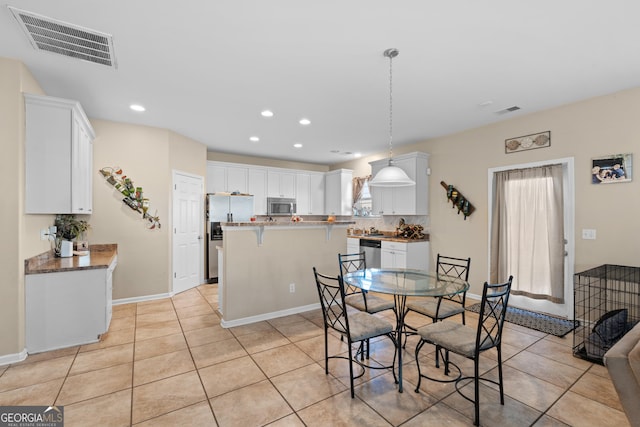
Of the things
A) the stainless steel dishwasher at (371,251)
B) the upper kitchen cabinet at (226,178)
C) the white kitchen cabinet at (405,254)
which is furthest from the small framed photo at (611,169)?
the upper kitchen cabinet at (226,178)

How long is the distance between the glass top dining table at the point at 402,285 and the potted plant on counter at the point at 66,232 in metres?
3.36

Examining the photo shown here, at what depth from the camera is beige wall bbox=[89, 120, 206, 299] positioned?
4.18 meters

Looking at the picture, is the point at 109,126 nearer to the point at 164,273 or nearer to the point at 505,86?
the point at 164,273

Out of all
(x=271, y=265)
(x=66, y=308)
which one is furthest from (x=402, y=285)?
(x=66, y=308)

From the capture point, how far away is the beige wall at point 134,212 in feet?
13.7

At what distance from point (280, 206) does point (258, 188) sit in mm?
660

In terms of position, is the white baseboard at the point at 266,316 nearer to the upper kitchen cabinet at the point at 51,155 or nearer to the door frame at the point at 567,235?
the upper kitchen cabinet at the point at 51,155

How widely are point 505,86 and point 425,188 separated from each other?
7.84 ft

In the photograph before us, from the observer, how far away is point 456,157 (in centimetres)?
488

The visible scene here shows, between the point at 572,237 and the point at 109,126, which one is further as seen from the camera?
the point at 109,126

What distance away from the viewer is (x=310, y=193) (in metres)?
7.41

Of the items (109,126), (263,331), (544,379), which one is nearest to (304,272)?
(263,331)

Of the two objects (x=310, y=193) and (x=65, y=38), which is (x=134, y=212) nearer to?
(x=65, y=38)

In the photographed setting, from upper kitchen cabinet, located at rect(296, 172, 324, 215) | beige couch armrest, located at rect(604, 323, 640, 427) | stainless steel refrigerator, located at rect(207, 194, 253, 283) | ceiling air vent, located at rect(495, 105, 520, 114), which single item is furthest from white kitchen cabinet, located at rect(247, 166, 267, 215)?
beige couch armrest, located at rect(604, 323, 640, 427)
